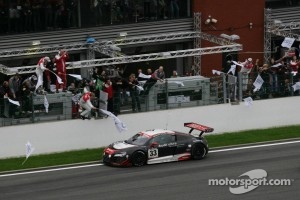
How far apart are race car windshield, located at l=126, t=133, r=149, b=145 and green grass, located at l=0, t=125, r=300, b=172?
167cm

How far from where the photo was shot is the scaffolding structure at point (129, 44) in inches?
1617

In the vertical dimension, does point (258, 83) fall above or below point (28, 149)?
above

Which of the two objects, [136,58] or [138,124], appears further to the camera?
[136,58]

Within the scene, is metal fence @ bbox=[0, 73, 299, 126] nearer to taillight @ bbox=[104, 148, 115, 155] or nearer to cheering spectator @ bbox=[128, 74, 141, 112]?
cheering spectator @ bbox=[128, 74, 141, 112]

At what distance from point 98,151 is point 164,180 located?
592cm

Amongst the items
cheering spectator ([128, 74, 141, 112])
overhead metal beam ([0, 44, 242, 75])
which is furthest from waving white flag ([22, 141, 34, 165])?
cheering spectator ([128, 74, 141, 112])

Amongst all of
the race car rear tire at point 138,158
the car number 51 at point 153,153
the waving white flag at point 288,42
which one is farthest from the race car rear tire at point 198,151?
the waving white flag at point 288,42

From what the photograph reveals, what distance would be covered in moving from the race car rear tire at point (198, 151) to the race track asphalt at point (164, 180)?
310 millimetres

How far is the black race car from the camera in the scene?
34.3 m

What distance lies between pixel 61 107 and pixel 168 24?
11.1m

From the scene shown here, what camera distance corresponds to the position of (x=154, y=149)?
34.7 metres

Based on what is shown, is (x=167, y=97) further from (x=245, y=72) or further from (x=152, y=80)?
(x=245, y=72)

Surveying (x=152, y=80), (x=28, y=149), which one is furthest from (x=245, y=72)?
(x=28, y=149)

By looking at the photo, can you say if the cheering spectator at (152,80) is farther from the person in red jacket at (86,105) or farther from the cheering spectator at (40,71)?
the cheering spectator at (40,71)
